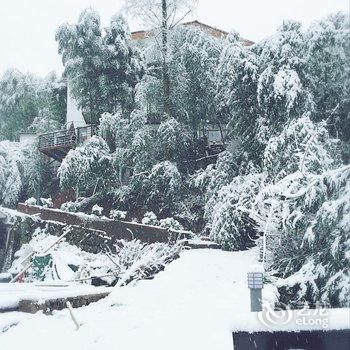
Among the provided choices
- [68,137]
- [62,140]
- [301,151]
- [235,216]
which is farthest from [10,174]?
[301,151]

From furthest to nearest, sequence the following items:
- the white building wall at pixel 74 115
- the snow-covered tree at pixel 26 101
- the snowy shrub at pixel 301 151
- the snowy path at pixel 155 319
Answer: the snow-covered tree at pixel 26 101
the white building wall at pixel 74 115
the snowy shrub at pixel 301 151
the snowy path at pixel 155 319

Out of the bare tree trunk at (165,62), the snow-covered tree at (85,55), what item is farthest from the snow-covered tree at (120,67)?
the bare tree trunk at (165,62)

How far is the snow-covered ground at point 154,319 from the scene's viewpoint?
5441mm

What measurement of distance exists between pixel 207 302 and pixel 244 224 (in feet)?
18.8

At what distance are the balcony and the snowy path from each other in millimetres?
13543

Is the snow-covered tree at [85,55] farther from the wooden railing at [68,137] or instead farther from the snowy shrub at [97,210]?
the snowy shrub at [97,210]

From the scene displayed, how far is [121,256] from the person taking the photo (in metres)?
11.7

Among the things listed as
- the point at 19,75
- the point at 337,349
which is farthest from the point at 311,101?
the point at 19,75

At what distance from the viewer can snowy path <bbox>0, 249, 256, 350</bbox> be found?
17.8 ft

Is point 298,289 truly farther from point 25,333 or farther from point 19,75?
point 19,75

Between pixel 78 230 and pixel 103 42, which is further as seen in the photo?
pixel 103 42

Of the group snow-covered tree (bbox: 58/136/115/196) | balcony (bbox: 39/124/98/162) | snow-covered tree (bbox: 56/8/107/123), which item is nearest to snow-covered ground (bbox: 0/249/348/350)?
snow-covered tree (bbox: 58/136/115/196)

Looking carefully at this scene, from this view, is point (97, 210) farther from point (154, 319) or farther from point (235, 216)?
point (154, 319)

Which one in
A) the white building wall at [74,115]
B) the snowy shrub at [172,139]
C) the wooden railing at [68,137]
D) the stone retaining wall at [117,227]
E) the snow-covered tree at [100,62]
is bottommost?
the stone retaining wall at [117,227]
